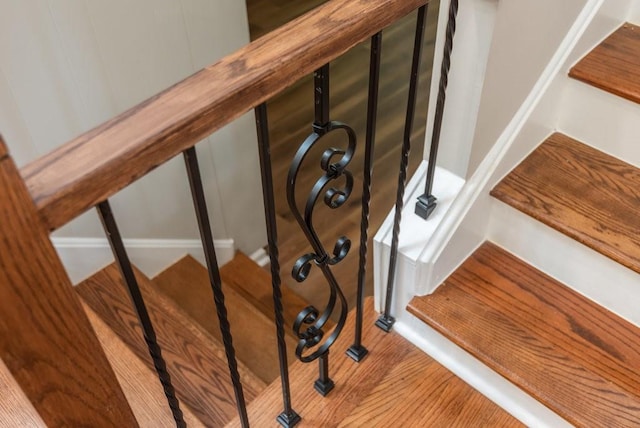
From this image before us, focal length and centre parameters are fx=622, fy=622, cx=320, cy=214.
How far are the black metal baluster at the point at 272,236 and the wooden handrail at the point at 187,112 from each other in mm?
61

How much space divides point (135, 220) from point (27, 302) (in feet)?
5.34

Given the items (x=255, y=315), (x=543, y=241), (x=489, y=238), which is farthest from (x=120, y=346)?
(x=543, y=241)

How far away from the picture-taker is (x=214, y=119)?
0.71 metres

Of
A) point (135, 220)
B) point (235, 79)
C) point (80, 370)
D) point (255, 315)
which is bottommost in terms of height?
point (255, 315)

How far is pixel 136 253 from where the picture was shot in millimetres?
2277

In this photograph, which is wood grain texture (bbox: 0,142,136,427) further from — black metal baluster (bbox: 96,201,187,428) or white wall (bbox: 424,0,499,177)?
white wall (bbox: 424,0,499,177)

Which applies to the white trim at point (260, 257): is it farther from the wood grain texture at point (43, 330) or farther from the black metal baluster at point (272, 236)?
the wood grain texture at point (43, 330)

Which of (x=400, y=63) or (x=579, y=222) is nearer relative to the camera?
(x=579, y=222)

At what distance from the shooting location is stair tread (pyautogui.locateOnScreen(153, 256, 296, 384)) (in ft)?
7.80

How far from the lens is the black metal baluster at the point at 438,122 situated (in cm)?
106

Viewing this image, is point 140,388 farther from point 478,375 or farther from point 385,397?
point 478,375

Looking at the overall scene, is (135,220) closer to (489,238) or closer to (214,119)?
(489,238)

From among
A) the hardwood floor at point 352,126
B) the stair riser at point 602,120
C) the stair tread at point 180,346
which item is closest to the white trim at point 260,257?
the hardwood floor at point 352,126

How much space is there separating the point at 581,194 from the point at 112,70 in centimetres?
134
